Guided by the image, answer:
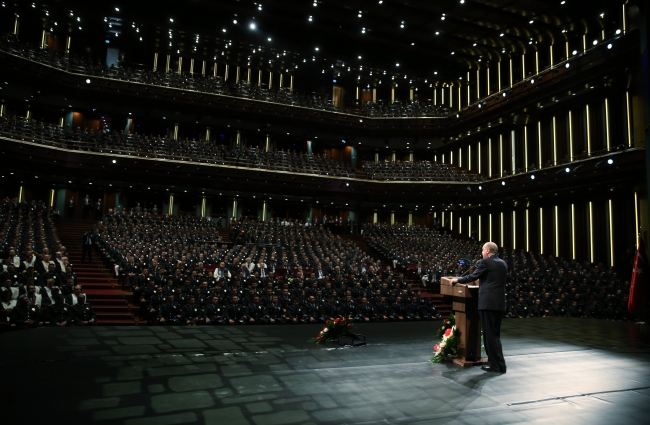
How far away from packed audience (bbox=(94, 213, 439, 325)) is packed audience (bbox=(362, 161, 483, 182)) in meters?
6.98

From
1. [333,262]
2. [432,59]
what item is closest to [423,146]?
[432,59]

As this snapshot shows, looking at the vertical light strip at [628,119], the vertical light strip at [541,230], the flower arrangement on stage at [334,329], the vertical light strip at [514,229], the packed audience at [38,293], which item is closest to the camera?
the flower arrangement on stage at [334,329]

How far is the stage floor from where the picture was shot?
2.63m

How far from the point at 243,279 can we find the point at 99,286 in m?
3.29

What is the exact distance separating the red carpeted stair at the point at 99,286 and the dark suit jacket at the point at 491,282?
6339 mm

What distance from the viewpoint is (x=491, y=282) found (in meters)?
3.88

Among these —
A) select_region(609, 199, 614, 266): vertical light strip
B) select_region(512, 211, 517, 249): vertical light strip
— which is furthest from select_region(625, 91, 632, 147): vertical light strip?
select_region(512, 211, 517, 249): vertical light strip

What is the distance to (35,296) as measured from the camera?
22.4 ft

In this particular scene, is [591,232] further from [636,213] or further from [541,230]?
[541,230]

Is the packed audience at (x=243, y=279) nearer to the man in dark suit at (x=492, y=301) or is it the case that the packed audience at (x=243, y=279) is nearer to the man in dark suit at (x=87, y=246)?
the man in dark suit at (x=87, y=246)

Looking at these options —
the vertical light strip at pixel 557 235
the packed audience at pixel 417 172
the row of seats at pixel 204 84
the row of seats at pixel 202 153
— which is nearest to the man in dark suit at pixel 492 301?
the vertical light strip at pixel 557 235

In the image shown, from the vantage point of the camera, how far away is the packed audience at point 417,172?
21.5 m

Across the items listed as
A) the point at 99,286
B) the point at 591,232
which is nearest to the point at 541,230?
the point at 591,232

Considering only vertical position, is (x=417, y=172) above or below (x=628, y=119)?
below
